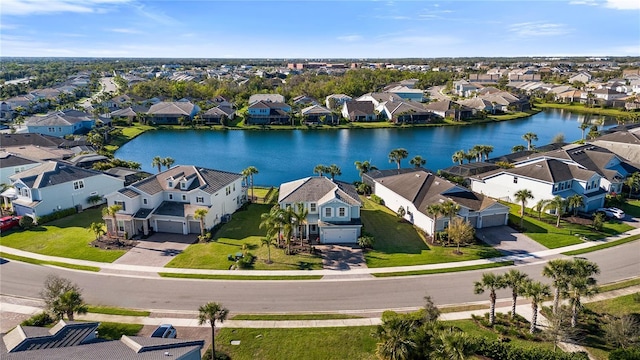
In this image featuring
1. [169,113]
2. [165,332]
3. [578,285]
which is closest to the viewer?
[165,332]

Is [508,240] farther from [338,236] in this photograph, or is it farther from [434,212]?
[338,236]

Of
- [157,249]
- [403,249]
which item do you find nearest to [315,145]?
[403,249]

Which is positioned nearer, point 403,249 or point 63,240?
point 403,249

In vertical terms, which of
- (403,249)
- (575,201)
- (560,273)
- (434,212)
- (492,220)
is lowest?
(403,249)

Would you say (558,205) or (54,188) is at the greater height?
(54,188)

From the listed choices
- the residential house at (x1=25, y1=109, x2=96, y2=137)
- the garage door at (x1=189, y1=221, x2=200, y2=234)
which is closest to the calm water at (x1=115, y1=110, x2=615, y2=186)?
the residential house at (x1=25, y1=109, x2=96, y2=137)

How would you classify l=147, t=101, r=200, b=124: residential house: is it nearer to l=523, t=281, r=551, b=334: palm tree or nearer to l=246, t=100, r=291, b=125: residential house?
l=246, t=100, r=291, b=125: residential house

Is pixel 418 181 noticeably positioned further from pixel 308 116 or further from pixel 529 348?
pixel 308 116

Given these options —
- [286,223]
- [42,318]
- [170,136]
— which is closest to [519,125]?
[170,136]
